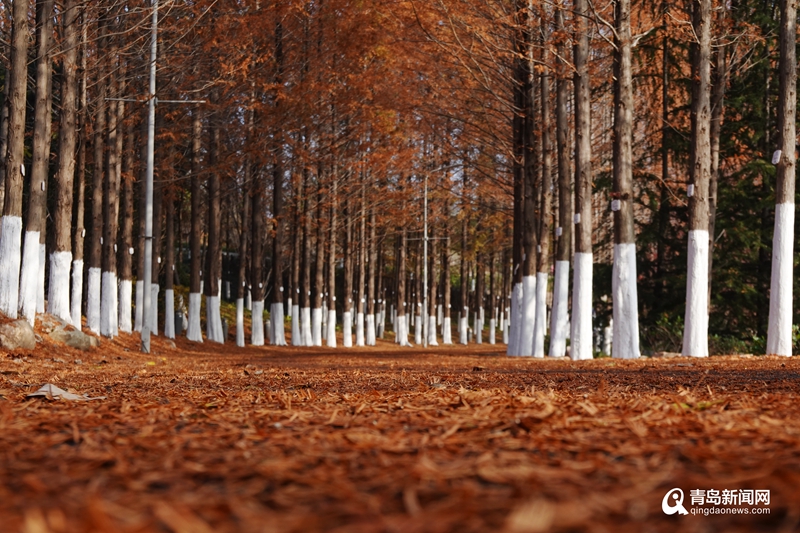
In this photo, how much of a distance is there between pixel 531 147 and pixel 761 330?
302 inches

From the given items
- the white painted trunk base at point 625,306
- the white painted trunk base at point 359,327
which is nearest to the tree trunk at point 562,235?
the white painted trunk base at point 625,306

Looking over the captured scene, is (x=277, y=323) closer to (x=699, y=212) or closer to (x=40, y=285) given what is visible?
(x=40, y=285)

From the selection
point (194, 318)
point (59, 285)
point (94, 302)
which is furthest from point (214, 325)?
point (59, 285)

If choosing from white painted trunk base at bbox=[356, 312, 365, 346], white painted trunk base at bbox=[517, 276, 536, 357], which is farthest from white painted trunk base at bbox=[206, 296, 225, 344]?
white painted trunk base at bbox=[517, 276, 536, 357]

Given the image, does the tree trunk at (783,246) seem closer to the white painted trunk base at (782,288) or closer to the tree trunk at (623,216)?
the white painted trunk base at (782,288)

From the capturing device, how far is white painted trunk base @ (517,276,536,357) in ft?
73.5

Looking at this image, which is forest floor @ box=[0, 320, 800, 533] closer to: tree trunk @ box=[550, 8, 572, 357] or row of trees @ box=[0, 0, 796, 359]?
row of trees @ box=[0, 0, 796, 359]

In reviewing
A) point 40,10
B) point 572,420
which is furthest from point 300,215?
point 572,420

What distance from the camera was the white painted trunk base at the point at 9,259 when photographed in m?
16.7

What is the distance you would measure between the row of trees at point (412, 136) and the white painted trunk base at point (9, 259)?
0.04m

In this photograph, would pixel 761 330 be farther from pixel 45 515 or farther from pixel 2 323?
pixel 45 515

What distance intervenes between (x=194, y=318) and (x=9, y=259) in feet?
49.5

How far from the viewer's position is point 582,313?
60.2ft

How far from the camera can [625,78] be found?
17.4 metres
